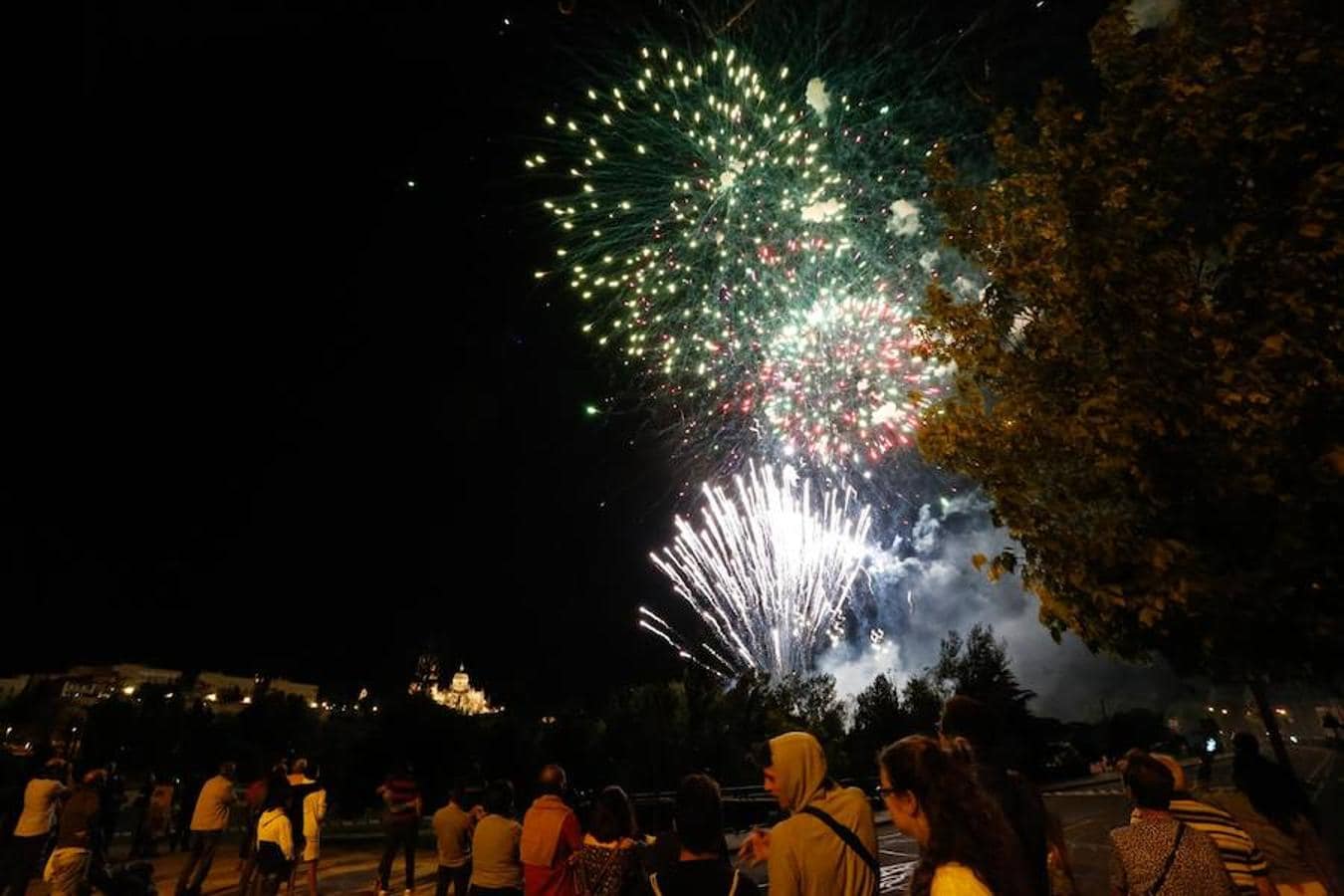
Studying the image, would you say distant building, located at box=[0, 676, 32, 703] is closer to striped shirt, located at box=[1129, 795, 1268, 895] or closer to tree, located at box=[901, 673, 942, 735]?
tree, located at box=[901, 673, 942, 735]

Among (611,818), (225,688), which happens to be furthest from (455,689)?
(611,818)

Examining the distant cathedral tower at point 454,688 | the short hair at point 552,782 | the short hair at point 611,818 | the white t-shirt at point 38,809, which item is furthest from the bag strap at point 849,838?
the distant cathedral tower at point 454,688

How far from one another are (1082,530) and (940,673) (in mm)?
44773

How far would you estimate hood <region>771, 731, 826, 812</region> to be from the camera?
2.96 meters

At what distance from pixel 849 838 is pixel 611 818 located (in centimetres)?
234

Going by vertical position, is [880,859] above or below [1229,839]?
below

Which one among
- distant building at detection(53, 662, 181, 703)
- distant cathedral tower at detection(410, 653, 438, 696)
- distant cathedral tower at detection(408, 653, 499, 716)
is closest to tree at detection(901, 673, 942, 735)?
distant cathedral tower at detection(408, 653, 499, 716)

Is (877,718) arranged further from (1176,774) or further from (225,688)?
(225,688)

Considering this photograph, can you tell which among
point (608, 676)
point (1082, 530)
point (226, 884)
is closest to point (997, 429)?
point (1082, 530)

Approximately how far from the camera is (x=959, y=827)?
2230 mm

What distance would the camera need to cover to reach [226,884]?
10.3m

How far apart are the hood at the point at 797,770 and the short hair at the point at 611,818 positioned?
206cm

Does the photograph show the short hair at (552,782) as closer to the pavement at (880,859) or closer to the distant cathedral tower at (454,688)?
the pavement at (880,859)

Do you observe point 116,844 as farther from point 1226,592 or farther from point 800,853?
point 1226,592
